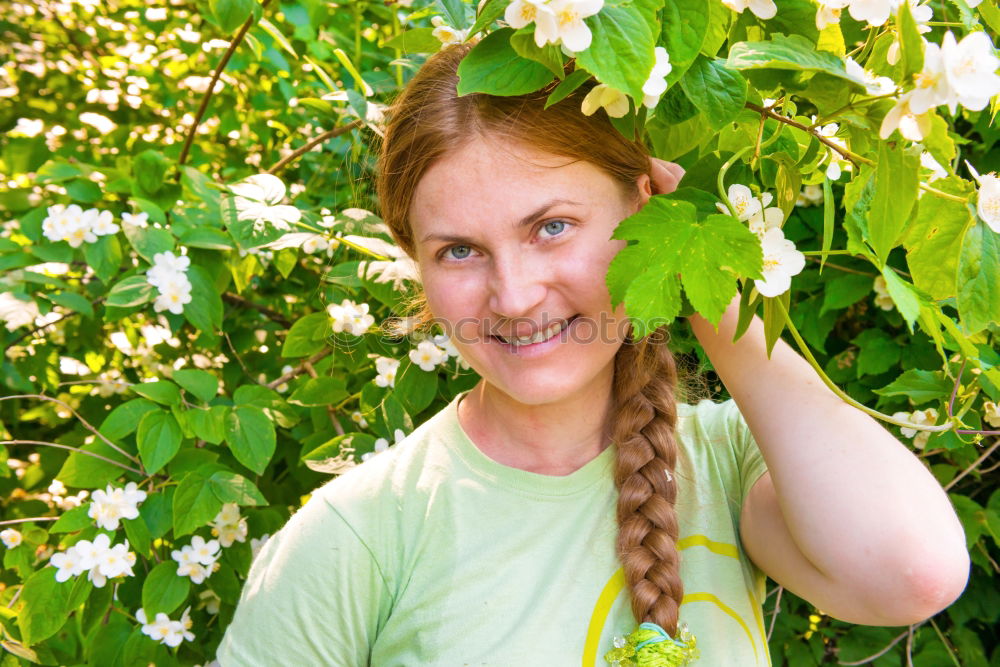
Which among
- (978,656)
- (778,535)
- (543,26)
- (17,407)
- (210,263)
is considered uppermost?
(543,26)

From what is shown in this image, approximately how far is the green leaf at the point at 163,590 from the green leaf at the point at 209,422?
28cm

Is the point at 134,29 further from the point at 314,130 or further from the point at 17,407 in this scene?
the point at 17,407

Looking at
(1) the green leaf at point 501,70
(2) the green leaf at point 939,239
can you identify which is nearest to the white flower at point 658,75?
(1) the green leaf at point 501,70

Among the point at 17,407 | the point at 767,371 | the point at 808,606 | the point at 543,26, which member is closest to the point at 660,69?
the point at 543,26

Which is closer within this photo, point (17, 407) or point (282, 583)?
point (282, 583)

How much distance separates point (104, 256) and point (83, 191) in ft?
0.63

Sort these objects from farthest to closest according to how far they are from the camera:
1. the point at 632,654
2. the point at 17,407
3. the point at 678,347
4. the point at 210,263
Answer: the point at 17,407
the point at 210,263
the point at 678,347
the point at 632,654

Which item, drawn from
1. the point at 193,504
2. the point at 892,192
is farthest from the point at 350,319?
the point at 892,192

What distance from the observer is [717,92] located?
0.88m

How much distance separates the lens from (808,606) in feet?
6.37

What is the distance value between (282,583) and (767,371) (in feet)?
2.37

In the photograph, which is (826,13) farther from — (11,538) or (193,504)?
(11,538)

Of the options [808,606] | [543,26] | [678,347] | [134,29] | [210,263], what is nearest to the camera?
[543,26]

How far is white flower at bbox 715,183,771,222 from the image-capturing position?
983 millimetres
